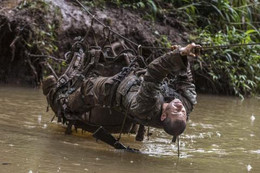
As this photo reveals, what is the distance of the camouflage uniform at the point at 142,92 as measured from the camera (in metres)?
4.43

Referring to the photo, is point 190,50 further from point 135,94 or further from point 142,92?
point 135,94

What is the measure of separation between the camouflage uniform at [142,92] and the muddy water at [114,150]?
400 millimetres

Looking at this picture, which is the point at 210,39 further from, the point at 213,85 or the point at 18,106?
the point at 18,106

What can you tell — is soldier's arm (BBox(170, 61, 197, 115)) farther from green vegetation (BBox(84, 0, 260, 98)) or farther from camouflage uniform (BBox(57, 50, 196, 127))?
green vegetation (BBox(84, 0, 260, 98))

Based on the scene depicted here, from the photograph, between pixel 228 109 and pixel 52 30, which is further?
pixel 52 30

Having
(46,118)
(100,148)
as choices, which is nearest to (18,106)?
(46,118)

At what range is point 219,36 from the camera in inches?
482

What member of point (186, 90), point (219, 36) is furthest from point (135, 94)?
point (219, 36)

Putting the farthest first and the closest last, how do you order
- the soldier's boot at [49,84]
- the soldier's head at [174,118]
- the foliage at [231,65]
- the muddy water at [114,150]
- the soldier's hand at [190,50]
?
the foliage at [231,65], the soldier's boot at [49,84], the soldier's head at [174,118], the muddy water at [114,150], the soldier's hand at [190,50]

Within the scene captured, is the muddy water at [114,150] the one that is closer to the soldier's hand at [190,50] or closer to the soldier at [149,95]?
the soldier at [149,95]

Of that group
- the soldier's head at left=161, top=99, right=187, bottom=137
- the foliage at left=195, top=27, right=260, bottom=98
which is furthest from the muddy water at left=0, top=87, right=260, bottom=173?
the foliage at left=195, top=27, right=260, bottom=98

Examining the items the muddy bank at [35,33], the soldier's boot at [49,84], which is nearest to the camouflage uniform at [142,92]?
the soldier's boot at [49,84]

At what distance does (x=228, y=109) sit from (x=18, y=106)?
3.73 meters

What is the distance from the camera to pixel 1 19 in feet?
32.7
